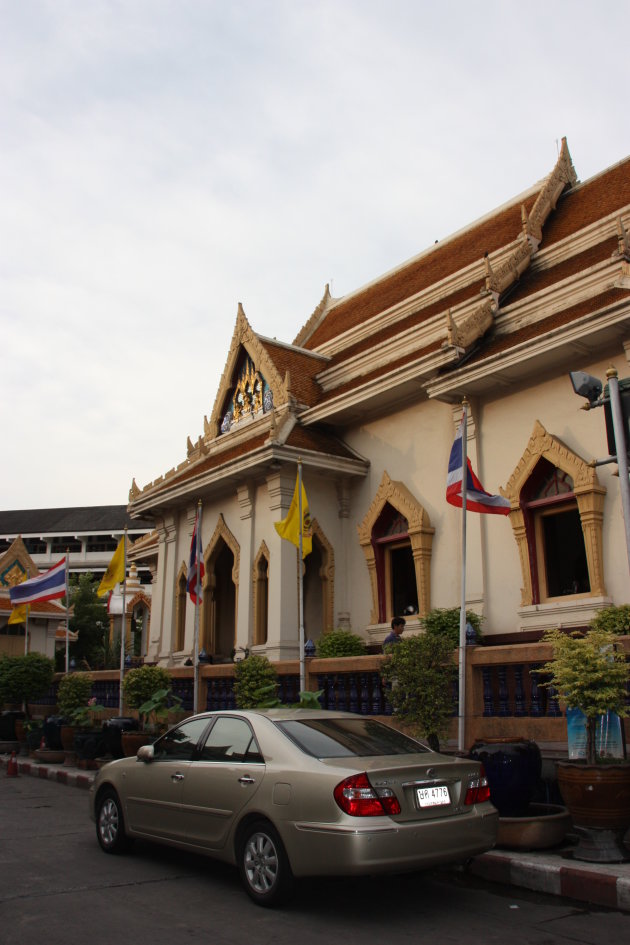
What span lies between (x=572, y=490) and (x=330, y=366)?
799 centimetres

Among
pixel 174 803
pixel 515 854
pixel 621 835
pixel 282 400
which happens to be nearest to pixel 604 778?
pixel 621 835

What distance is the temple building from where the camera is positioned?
11.9 meters

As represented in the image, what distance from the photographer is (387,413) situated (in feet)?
51.1

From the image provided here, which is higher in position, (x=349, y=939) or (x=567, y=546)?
(x=567, y=546)

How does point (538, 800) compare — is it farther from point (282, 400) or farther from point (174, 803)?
point (282, 400)

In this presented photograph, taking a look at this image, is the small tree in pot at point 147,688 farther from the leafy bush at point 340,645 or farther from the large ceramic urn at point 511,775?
the large ceramic urn at point 511,775

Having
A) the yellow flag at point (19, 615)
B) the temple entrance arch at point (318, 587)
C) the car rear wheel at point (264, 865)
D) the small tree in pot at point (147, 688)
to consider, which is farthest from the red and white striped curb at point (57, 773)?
the car rear wheel at point (264, 865)

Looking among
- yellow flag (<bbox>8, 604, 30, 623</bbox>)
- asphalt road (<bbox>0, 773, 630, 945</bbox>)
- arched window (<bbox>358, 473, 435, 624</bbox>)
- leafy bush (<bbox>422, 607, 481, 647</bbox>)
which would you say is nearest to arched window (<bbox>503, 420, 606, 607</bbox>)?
leafy bush (<bbox>422, 607, 481, 647</bbox>)

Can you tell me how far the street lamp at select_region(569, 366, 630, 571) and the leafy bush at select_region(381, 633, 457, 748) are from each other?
2.81 metres

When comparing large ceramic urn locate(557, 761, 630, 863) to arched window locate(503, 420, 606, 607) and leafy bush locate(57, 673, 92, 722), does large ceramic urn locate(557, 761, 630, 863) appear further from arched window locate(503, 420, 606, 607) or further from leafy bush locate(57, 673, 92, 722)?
leafy bush locate(57, 673, 92, 722)

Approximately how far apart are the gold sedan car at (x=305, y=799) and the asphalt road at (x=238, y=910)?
0.27m

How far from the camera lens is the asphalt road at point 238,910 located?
15.3 feet

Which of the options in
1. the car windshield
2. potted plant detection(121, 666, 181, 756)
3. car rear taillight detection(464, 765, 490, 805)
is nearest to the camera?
car rear taillight detection(464, 765, 490, 805)

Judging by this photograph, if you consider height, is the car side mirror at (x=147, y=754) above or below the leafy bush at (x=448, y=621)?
below
